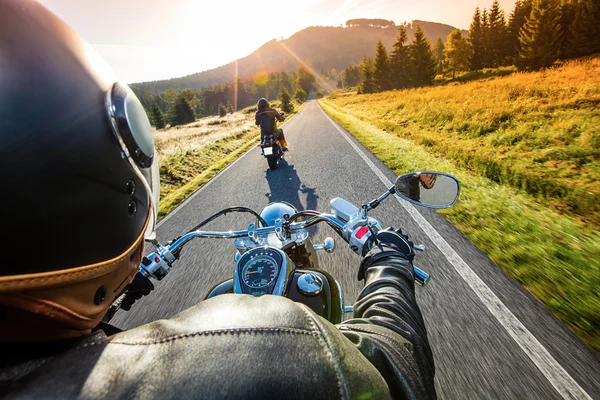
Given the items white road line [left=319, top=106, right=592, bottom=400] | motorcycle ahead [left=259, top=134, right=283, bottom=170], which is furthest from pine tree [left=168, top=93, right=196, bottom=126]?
white road line [left=319, top=106, right=592, bottom=400]

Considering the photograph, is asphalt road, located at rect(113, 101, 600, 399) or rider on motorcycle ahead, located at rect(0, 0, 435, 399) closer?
rider on motorcycle ahead, located at rect(0, 0, 435, 399)

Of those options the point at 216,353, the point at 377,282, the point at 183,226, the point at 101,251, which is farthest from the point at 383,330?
the point at 183,226

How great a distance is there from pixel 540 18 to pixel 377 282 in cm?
4429

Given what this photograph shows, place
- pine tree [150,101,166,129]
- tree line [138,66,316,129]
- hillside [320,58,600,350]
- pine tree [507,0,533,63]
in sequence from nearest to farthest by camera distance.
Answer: hillside [320,58,600,350] < pine tree [507,0,533,63] < pine tree [150,101,166,129] < tree line [138,66,316,129]

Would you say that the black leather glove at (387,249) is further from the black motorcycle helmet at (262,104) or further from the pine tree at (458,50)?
the pine tree at (458,50)

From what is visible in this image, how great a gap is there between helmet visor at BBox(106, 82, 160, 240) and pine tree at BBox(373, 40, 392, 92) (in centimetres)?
5288

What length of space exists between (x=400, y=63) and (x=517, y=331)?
166 feet

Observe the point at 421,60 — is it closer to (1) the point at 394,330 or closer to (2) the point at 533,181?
(2) the point at 533,181

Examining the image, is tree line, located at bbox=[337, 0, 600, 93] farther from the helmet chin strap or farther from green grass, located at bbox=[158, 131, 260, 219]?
the helmet chin strap

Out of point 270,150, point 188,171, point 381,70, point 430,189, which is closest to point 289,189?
point 270,150

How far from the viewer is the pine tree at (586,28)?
94.4ft

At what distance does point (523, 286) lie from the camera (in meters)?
2.38

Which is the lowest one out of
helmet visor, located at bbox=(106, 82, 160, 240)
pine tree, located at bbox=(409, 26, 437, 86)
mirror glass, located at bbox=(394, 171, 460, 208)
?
mirror glass, located at bbox=(394, 171, 460, 208)

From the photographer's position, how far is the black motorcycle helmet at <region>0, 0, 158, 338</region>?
0.68 metres
